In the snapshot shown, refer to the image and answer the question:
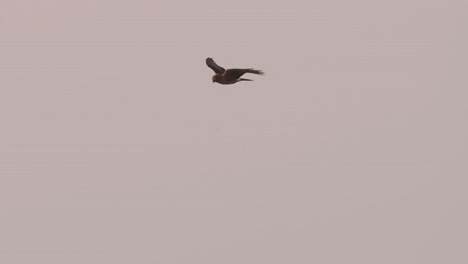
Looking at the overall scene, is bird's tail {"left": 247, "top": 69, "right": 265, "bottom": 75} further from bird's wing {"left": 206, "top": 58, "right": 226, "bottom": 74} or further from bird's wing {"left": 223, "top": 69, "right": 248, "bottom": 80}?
bird's wing {"left": 206, "top": 58, "right": 226, "bottom": 74}

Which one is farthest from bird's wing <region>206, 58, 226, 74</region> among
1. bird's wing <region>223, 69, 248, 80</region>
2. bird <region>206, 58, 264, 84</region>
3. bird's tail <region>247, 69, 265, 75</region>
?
bird's tail <region>247, 69, 265, 75</region>

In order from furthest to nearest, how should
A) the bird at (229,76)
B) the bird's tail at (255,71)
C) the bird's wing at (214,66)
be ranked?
the bird's wing at (214,66)
the bird at (229,76)
the bird's tail at (255,71)

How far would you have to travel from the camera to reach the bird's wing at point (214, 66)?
45784 millimetres

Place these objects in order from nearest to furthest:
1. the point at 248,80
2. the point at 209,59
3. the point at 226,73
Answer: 1. the point at 248,80
2. the point at 226,73
3. the point at 209,59

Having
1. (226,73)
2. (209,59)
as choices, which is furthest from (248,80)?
(209,59)

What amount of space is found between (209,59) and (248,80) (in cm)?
1010

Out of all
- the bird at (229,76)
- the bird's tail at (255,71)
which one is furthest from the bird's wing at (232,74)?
the bird's tail at (255,71)

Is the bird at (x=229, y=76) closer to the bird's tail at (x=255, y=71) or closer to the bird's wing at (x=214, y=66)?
the bird's wing at (x=214, y=66)

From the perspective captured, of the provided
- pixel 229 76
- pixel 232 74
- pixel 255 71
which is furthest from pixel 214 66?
pixel 255 71

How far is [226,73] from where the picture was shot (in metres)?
43.1

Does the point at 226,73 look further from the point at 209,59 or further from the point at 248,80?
the point at 209,59

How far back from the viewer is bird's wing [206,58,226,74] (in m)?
45.8

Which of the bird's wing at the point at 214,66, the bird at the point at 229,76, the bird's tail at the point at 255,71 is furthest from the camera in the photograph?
the bird's wing at the point at 214,66

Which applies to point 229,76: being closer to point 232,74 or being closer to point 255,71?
point 232,74
